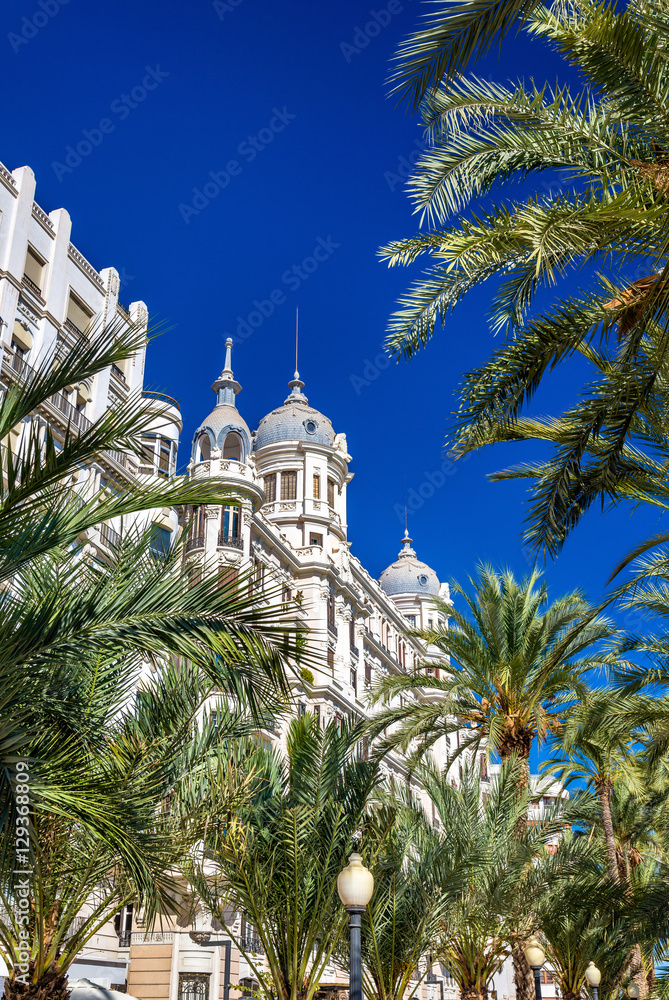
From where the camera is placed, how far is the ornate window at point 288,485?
1767 inches

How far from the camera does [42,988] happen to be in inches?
396

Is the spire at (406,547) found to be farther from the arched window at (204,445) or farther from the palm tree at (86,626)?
the palm tree at (86,626)

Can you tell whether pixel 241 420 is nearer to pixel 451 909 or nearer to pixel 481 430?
pixel 451 909

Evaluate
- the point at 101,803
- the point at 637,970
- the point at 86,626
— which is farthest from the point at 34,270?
the point at 637,970

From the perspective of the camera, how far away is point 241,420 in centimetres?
4066

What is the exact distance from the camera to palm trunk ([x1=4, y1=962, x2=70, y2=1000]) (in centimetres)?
985

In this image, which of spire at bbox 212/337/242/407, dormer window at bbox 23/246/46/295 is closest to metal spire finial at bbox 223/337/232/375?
spire at bbox 212/337/242/407

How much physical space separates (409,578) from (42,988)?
190 ft

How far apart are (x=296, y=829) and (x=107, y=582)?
6.61 meters

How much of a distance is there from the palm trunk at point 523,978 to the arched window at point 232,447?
2480 centimetres

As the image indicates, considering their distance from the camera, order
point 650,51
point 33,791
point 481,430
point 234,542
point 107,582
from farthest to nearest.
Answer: point 234,542 < point 481,430 < point 650,51 < point 107,582 < point 33,791

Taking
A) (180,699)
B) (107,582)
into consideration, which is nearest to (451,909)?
(180,699)

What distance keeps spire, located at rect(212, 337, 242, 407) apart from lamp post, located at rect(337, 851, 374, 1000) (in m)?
33.4

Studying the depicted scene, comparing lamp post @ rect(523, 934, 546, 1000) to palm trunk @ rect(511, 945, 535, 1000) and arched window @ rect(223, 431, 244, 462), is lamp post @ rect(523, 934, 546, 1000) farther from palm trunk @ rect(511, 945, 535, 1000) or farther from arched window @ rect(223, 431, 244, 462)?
arched window @ rect(223, 431, 244, 462)
